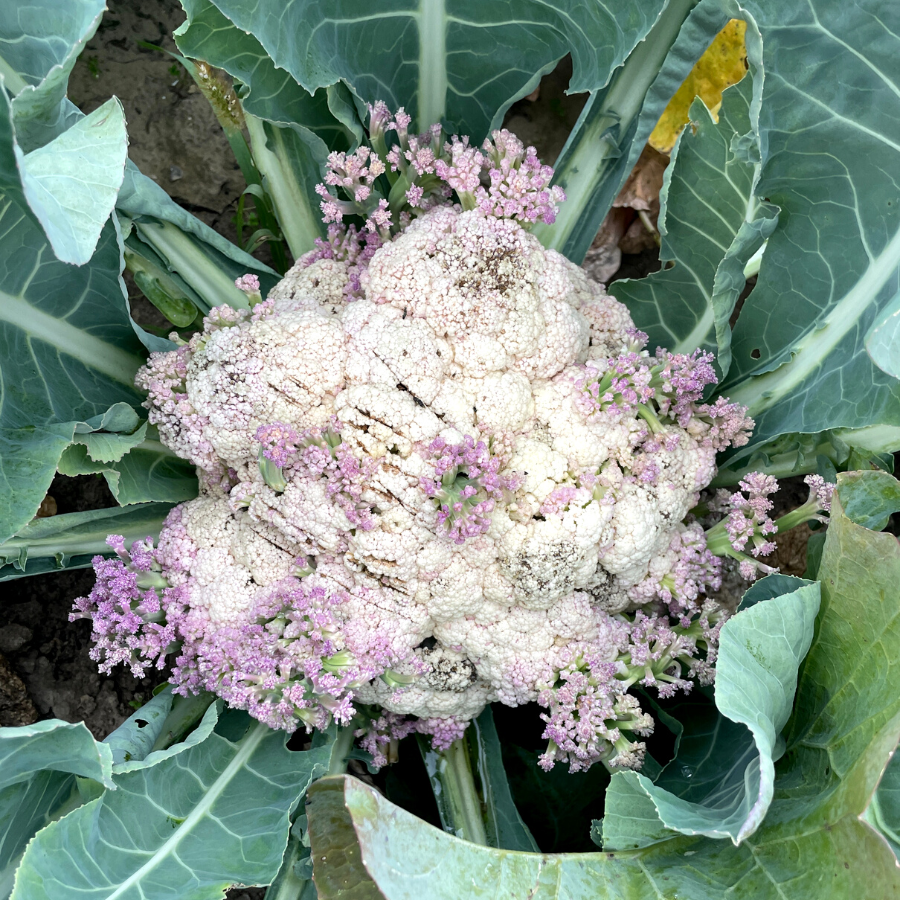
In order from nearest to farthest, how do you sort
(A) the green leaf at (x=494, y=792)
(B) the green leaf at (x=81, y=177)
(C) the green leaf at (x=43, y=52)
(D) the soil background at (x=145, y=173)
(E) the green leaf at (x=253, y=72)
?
(B) the green leaf at (x=81, y=177), (C) the green leaf at (x=43, y=52), (E) the green leaf at (x=253, y=72), (A) the green leaf at (x=494, y=792), (D) the soil background at (x=145, y=173)

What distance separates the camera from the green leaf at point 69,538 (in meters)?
2.09

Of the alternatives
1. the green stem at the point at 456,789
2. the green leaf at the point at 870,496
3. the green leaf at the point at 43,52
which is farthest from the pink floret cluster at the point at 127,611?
the green leaf at the point at 870,496

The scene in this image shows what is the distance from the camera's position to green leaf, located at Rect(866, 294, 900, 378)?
5.19 ft

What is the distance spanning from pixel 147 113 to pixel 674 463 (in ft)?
6.96

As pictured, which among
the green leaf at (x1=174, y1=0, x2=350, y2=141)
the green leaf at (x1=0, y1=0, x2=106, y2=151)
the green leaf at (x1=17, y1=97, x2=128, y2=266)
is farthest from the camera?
the green leaf at (x1=174, y1=0, x2=350, y2=141)

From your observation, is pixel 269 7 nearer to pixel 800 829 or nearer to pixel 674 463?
pixel 674 463

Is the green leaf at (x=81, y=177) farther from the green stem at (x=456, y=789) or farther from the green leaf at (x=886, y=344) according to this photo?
the green stem at (x=456, y=789)

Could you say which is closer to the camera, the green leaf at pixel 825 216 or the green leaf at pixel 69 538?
the green leaf at pixel 825 216

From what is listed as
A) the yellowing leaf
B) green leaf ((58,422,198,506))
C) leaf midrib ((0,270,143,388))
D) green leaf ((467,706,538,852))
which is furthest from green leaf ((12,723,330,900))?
the yellowing leaf

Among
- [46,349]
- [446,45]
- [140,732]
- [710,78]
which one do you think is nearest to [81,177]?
[46,349]

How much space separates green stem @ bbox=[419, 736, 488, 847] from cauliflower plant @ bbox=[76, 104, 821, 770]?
301mm

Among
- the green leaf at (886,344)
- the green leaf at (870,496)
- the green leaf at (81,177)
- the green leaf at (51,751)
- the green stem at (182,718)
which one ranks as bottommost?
the green stem at (182,718)

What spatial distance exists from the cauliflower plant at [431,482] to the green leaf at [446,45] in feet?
Answer: 0.68

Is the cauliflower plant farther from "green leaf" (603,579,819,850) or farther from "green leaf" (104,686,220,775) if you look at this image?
"green leaf" (603,579,819,850)
